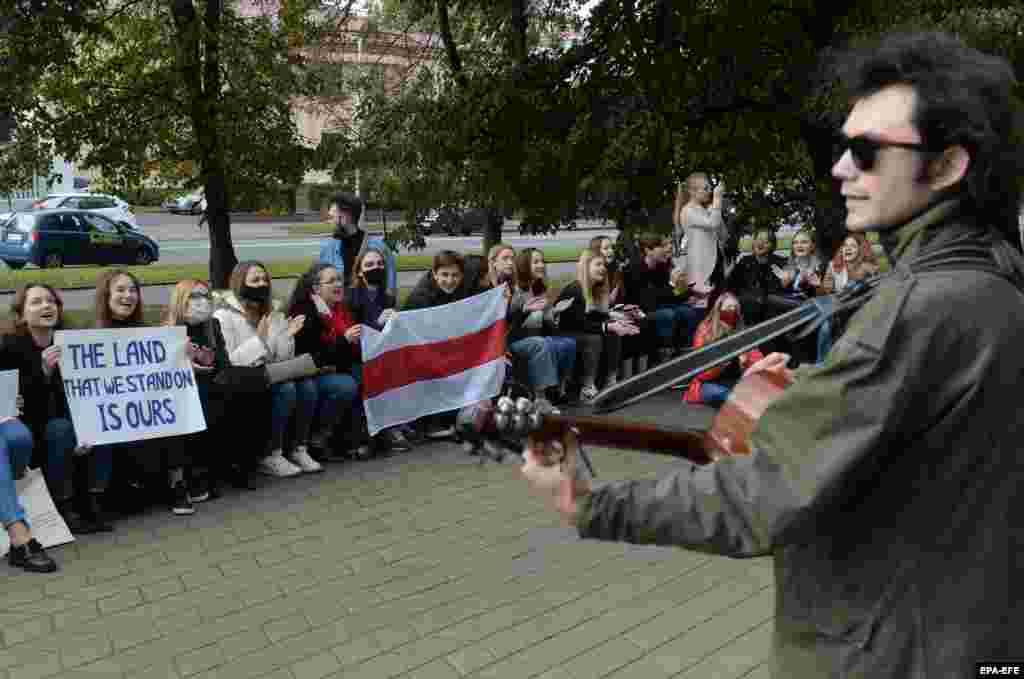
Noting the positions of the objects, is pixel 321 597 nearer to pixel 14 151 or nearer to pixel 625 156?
pixel 625 156

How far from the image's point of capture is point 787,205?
14.4 meters

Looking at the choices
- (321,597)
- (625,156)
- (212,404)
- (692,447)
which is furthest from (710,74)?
(692,447)

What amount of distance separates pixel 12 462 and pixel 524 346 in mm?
5002

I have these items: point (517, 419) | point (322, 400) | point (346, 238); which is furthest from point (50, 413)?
point (517, 419)

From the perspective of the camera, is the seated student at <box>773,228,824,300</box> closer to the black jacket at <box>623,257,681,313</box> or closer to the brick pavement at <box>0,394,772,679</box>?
the black jacket at <box>623,257,681,313</box>

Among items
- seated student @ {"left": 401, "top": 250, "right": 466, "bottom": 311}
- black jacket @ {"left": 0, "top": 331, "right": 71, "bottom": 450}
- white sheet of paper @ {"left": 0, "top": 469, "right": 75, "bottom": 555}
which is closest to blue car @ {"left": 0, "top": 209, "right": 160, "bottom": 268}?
seated student @ {"left": 401, "top": 250, "right": 466, "bottom": 311}

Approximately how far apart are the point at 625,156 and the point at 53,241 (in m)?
21.9

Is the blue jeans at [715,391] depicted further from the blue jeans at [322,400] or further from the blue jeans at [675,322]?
the blue jeans at [322,400]

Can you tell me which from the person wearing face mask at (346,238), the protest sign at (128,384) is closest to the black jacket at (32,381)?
the protest sign at (128,384)

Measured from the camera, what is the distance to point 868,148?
1823 millimetres

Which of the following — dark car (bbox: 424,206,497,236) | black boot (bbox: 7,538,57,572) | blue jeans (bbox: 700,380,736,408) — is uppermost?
dark car (bbox: 424,206,497,236)

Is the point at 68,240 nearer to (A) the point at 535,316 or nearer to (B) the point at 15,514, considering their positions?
(A) the point at 535,316

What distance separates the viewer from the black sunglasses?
1771 millimetres

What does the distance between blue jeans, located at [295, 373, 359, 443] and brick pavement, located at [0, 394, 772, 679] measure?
86 centimetres
